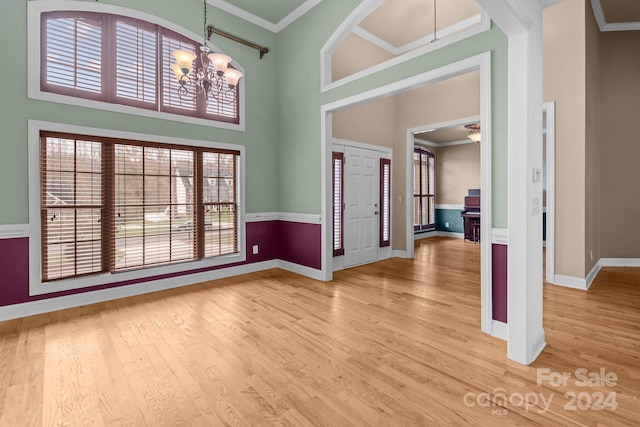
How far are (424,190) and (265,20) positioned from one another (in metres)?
6.76

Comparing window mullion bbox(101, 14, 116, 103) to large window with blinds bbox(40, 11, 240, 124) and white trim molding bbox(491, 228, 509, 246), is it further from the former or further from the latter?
white trim molding bbox(491, 228, 509, 246)

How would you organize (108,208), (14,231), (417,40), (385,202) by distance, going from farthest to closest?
(385,202) < (417,40) < (108,208) < (14,231)

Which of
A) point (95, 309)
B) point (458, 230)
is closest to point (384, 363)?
point (95, 309)

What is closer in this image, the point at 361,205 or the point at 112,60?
the point at 112,60

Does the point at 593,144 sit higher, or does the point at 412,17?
the point at 412,17

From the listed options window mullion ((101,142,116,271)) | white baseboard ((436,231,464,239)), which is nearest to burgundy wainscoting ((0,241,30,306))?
window mullion ((101,142,116,271))

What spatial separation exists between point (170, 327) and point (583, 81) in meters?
5.63

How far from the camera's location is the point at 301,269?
4738mm

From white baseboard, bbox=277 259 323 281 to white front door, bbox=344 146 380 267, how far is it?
2.75 ft

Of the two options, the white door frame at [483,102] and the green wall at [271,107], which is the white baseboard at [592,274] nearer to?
the white door frame at [483,102]

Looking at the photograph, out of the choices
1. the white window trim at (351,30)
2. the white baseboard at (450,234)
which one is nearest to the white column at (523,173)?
the white window trim at (351,30)

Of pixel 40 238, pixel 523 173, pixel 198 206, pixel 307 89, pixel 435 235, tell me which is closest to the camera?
pixel 523 173

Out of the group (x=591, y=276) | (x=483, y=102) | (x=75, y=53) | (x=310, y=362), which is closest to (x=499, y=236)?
(x=483, y=102)

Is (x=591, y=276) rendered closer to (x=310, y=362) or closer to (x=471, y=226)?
(x=471, y=226)
